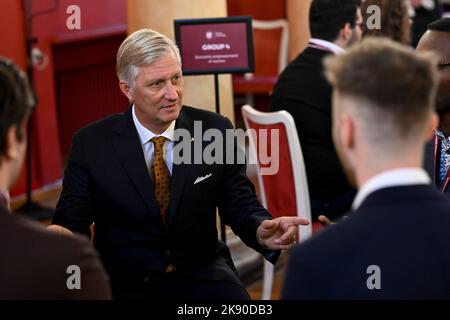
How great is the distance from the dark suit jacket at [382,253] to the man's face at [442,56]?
1.31 metres

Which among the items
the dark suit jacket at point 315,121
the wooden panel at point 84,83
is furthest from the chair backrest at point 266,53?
the dark suit jacket at point 315,121

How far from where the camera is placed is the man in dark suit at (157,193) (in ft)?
8.66

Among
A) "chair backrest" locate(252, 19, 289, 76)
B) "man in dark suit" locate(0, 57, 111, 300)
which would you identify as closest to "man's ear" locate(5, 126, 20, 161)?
"man in dark suit" locate(0, 57, 111, 300)

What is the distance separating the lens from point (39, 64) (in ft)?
19.6

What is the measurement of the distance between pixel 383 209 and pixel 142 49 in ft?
4.65

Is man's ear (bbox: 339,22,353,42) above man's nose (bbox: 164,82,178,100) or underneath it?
above

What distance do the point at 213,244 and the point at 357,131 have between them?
140cm

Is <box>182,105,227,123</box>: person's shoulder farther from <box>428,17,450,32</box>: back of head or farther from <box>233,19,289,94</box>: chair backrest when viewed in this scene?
<box>233,19,289,94</box>: chair backrest

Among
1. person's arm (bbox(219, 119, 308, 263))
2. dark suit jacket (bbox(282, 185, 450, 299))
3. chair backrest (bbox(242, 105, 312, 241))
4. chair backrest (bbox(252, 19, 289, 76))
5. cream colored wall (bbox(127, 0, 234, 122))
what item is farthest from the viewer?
chair backrest (bbox(252, 19, 289, 76))

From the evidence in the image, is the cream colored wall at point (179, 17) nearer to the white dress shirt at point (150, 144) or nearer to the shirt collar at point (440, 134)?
the white dress shirt at point (150, 144)

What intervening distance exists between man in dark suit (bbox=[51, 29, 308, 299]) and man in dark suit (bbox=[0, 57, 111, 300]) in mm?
1057

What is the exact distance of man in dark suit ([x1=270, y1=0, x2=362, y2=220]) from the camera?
366cm
